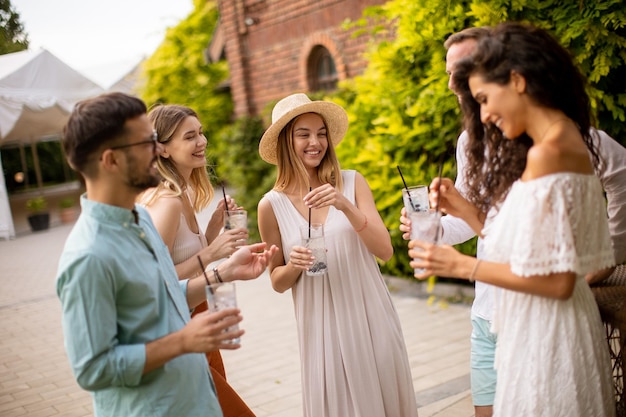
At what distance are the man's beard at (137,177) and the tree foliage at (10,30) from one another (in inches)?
216

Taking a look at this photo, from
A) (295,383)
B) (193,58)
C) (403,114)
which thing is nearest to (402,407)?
(295,383)

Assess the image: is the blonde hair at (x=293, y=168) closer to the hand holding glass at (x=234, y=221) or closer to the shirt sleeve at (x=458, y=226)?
the hand holding glass at (x=234, y=221)

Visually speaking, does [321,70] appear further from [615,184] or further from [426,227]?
[426,227]

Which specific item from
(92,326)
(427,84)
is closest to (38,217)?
(427,84)

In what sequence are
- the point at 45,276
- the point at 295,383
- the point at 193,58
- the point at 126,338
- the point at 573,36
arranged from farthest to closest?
1. the point at 193,58
2. the point at 45,276
3. the point at 295,383
4. the point at 573,36
5. the point at 126,338

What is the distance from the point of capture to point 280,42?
11062mm

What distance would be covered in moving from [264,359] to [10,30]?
4.77 metres

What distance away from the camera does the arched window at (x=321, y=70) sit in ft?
33.9

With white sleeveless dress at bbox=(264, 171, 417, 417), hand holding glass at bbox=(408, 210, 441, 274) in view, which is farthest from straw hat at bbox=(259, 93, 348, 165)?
hand holding glass at bbox=(408, 210, 441, 274)

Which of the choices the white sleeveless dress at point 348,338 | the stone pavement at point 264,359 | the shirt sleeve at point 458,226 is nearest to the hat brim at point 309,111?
the white sleeveless dress at point 348,338

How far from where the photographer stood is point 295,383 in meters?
4.96

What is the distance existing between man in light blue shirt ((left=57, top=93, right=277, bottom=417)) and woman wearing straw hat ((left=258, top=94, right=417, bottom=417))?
952mm

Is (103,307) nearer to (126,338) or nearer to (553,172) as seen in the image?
(126,338)

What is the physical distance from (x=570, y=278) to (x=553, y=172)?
330 millimetres
